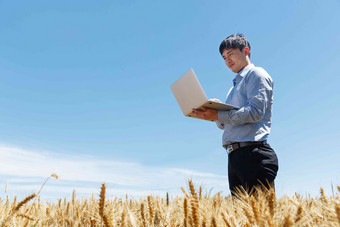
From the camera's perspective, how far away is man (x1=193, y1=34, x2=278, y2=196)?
2.82 m

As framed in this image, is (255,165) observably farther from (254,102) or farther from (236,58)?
(236,58)

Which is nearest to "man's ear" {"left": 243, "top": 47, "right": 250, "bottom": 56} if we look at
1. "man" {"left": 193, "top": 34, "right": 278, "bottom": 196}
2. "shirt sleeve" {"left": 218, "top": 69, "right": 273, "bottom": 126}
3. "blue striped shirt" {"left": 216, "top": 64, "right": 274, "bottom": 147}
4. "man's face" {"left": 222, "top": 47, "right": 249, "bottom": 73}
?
"man's face" {"left": 222, "top": 47, "right": 249, "bottom": 73}

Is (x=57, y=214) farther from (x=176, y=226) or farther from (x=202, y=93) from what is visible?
(x=202, y=93)

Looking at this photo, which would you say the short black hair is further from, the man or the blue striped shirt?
the blue striped shirt

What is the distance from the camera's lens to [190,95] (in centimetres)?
307

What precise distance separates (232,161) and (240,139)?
0.82ft

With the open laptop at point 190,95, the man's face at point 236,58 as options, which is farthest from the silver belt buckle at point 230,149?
the man's face at point 236,58

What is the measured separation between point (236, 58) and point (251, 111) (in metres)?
0.87

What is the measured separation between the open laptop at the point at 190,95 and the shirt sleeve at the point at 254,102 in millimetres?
128

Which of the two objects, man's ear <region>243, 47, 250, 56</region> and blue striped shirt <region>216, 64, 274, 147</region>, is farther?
man's ear <region>243, 47, 250, 56</region>

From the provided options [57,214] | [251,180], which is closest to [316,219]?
[251,180]

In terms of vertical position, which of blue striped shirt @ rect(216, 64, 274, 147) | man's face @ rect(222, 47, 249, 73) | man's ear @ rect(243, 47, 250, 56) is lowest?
blue striped shirt @ rect(216, 64, 274, 147)

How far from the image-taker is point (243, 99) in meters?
3.20

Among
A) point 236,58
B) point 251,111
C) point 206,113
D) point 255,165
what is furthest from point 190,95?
point 255,165
